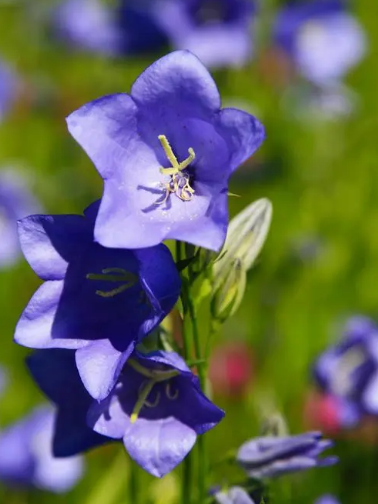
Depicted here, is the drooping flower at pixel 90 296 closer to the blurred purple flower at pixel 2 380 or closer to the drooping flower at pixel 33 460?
the drooping flower at pixel 33 460

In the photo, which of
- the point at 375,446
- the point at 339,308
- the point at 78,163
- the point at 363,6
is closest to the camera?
the point at 375,446

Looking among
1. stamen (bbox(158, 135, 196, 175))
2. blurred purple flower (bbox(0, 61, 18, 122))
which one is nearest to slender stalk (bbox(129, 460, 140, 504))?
stamen (bbox(158, 135, 196, 175))

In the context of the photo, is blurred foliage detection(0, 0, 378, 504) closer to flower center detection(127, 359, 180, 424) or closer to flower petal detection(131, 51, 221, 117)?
flower center detection(127, 359, 180, 424)

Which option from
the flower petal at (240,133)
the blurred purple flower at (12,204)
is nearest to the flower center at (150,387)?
the flower petal at (240,133)

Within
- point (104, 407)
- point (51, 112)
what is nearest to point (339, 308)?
point (51, 112)

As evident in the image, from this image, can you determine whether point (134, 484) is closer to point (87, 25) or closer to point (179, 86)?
point (179, 86)

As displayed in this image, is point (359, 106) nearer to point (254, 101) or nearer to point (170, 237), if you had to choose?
point (254, 101)
